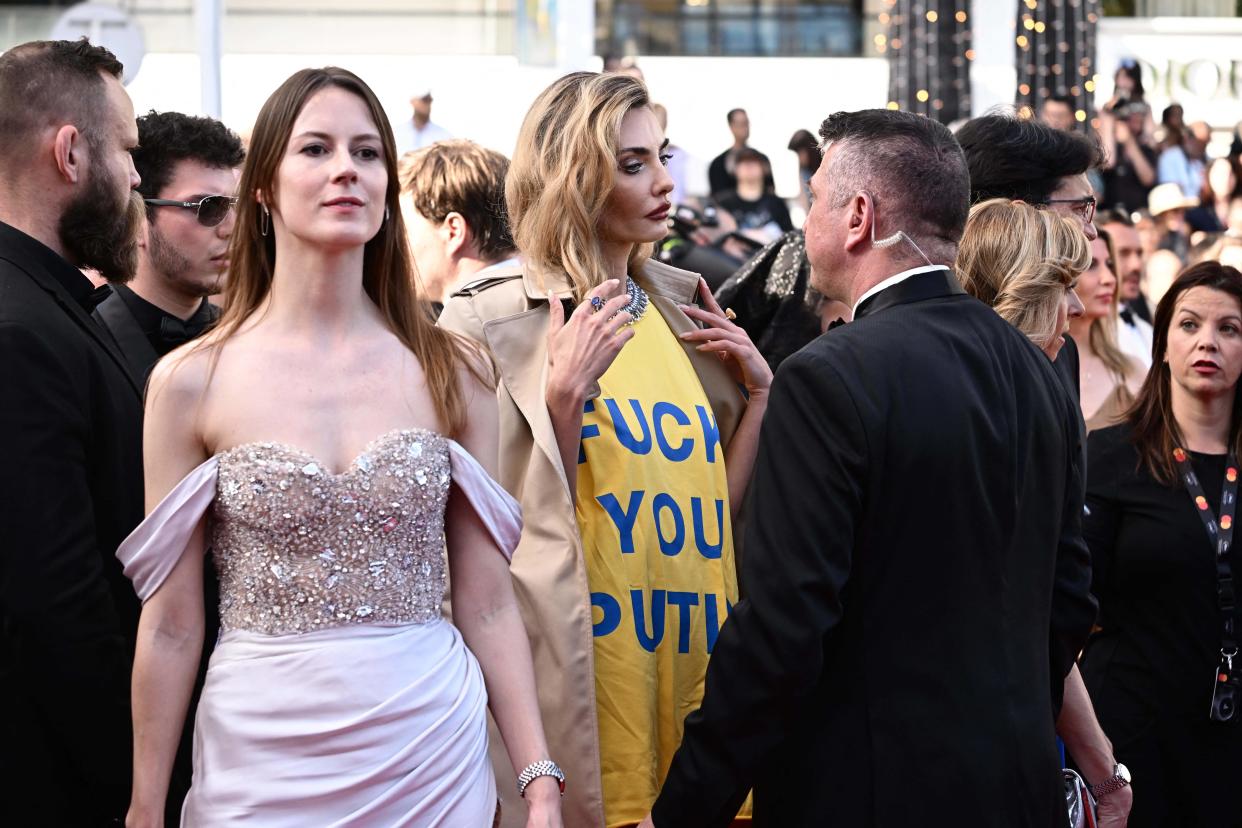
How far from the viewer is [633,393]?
11.6ft

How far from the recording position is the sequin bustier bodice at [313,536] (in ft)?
8.79

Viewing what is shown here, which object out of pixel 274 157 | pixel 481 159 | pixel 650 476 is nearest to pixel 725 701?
pixel 650 476

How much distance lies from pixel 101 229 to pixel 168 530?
935mm

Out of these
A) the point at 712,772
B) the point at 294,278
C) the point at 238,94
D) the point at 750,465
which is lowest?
the point at 712,772

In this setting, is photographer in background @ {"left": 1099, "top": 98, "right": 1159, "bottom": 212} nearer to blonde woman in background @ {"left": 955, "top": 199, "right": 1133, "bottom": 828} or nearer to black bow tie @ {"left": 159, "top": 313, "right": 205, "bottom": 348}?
blonde woman in background @ {"left": 955, "top": 199, "right": 1133, "bottom": 828}

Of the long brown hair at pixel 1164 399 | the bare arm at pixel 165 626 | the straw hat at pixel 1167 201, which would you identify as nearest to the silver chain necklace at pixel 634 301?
the bare arm at pixel 165 626

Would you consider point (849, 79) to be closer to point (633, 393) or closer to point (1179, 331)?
point (1179, 331)

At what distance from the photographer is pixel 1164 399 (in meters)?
4.59

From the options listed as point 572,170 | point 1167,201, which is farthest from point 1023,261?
point 1167,201

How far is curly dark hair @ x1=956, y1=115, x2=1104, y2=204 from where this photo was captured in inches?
157

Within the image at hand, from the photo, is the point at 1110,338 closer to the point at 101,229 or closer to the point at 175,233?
the point at 175,233

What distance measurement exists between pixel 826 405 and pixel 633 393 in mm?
860

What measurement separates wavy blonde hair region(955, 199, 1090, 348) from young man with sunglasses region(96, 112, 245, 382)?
192 cm

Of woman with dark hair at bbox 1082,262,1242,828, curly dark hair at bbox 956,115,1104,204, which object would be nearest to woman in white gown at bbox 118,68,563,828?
curly dark hair at bbox 956,115,1104,204
